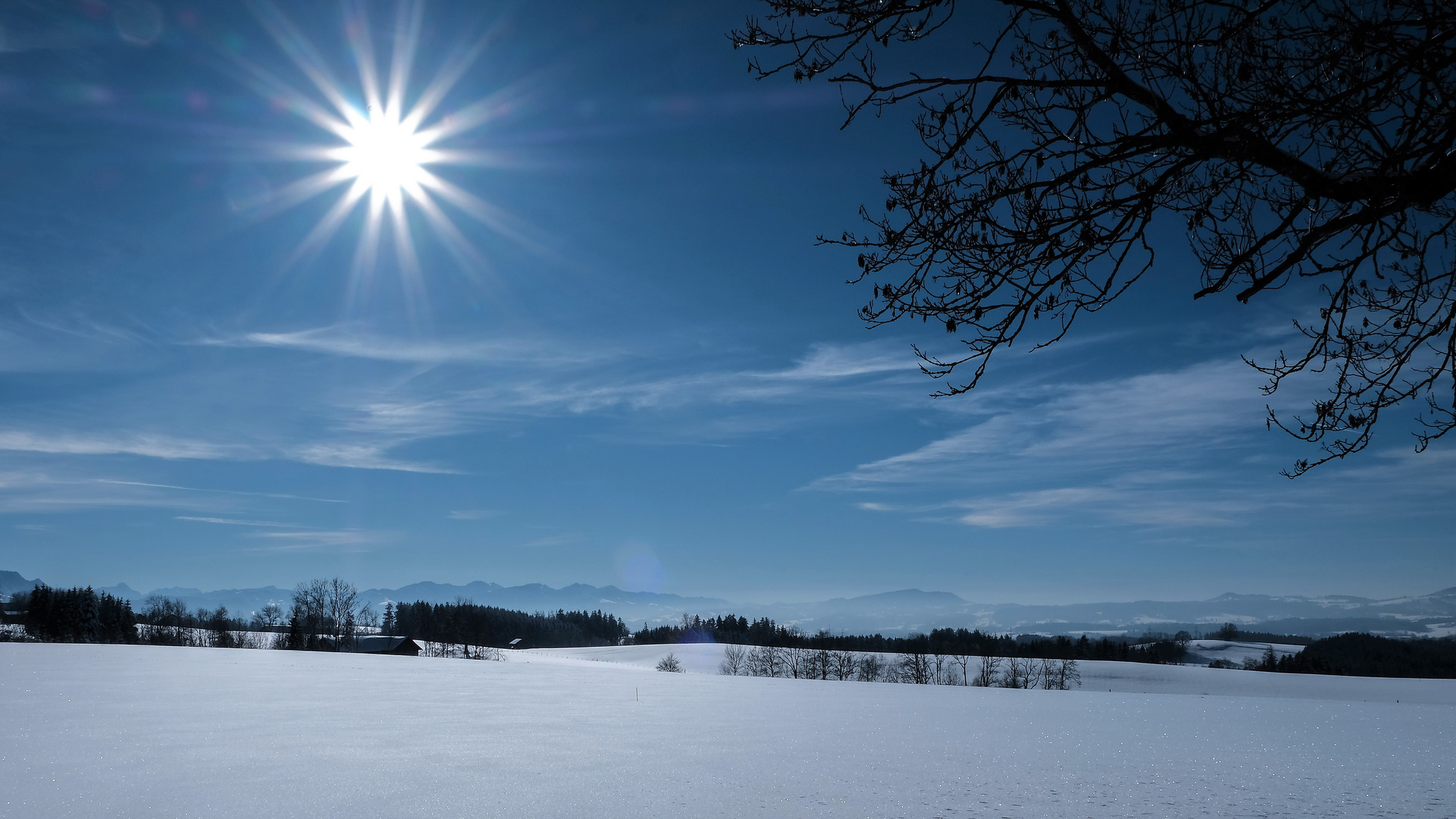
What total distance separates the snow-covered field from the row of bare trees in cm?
4937

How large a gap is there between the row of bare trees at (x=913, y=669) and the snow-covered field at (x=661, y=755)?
49.4 metres

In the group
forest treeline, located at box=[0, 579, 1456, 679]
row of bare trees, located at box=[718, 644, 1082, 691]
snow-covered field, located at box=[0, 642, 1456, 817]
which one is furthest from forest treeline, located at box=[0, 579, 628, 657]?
snow-covered field, located at box=[0, 642, 1456, 817]

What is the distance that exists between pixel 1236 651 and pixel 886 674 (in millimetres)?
100654

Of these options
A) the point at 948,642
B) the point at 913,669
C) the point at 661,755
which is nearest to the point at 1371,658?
the point at 948,642

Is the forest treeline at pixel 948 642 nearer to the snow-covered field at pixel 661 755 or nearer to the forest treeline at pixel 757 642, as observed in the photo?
the forest treeline at pixel 757 642

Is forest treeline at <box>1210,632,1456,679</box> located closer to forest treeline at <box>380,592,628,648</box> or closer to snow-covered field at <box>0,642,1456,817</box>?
forest treeline at <box>380,592,628,648</box>

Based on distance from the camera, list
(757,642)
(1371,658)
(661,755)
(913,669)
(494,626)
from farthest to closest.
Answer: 1. (494,626)
2. (757,642)
3. (1371,658)
4. (913,669)
5. (661,755)

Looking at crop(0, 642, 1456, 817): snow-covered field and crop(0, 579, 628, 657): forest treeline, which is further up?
crop(0, 642, 1456, 817): snow-covered field

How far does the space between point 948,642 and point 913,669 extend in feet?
159

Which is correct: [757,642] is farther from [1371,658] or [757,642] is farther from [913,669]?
[1371,658]

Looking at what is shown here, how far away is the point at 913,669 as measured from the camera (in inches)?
2682

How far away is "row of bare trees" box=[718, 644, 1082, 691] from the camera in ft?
213

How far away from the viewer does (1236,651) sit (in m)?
136

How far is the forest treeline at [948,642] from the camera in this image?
318 feet
